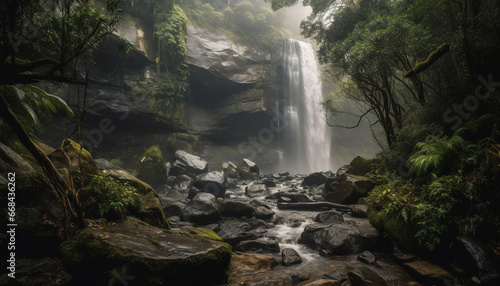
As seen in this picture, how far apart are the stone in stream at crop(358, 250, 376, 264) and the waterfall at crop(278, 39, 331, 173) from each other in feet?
69.6

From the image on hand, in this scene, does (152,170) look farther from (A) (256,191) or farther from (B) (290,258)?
(B) (290,258)

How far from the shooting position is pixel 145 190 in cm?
577

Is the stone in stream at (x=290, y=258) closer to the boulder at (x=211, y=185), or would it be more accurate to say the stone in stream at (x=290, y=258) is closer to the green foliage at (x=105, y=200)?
the green foliage at (x=105, y=200)

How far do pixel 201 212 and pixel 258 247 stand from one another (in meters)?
2.35

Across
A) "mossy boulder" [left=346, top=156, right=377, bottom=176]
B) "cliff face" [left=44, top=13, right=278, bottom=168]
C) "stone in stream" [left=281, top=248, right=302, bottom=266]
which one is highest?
"cliff face" [left=44, top=13, right=278, bottom=168]

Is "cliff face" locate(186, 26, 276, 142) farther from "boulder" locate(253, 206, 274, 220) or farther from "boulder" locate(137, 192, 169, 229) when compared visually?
"boulder" locate(137, 192, 169, 229)

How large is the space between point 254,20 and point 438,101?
75.8 feet

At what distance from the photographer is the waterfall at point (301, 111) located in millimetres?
25312

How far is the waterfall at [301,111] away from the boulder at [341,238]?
2035 cm

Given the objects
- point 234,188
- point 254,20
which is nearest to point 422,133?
point 234,188

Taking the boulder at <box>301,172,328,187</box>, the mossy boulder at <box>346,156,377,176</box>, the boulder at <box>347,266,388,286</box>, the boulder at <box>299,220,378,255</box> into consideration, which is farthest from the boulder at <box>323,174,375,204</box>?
the boulder at <box>301,172,328,187</box>

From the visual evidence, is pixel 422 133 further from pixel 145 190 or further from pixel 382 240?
pixel 145 190

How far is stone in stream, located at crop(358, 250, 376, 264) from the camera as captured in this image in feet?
13.9

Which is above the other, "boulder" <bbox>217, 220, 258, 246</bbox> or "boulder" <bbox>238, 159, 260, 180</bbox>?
"boulder" <bbox>238, 159, 260, 180</bbox>
